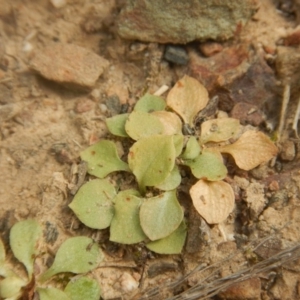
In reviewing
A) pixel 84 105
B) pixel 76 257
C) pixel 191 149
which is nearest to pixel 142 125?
pixel 191 149

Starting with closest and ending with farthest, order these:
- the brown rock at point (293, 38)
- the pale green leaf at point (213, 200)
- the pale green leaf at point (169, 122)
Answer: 1. the pale green leaf at point (213, 200)
2. the pale green leaf at point (169, 122)
3. the brown rock at point (293, 38)

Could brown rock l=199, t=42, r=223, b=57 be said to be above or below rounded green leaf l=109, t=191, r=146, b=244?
above

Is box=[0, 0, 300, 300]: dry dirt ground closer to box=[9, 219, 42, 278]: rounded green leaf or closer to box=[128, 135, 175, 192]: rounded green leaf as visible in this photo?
box=[9, 219, 42, 278]: rounded green leaf

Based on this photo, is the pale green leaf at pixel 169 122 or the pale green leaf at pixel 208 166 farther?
the pale green leaf at pixel 169 122

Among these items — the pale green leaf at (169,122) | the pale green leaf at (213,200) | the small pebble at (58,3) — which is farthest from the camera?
the small pebble at (58,3)

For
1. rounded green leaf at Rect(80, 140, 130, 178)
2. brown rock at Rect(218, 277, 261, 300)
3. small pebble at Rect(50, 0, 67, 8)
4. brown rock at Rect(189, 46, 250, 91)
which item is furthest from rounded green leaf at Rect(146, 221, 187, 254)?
small pebble at Rect(50, 0, 67, 8)

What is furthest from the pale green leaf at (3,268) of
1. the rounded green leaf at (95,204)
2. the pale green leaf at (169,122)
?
the pale green leaf at (169,122)

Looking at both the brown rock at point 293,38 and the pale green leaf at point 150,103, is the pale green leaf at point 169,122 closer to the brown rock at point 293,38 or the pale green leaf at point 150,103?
the pale green leaf at point 150,103
